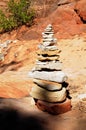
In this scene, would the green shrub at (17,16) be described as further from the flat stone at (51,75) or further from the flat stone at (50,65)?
the flat stone at (51,75)

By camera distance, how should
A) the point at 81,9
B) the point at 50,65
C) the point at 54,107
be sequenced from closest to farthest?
the point at 54,107, the point at 50,65, the point at 81,9

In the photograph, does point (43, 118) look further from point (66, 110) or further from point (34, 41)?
point (34, 41)

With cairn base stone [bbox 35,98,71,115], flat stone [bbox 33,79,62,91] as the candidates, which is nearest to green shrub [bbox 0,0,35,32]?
flat stone [bbox 33,79,62,91]

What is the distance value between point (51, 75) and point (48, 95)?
25.5 inches

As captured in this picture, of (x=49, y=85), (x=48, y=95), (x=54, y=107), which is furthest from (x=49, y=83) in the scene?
(x=54, y=107)

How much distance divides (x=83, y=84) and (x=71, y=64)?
225 inches

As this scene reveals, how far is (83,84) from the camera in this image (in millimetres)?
14141

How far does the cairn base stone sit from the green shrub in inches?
787

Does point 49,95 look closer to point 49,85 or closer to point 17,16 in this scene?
point 49,85

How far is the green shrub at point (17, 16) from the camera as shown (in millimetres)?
28531

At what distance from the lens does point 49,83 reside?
9398 mm

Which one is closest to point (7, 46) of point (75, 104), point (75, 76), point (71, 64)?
point (71, 64)

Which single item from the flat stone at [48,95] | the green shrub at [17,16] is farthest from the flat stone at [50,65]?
the green shrub at [17,16]

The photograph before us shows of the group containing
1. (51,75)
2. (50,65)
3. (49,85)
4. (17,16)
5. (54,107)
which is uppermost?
(50,65)
